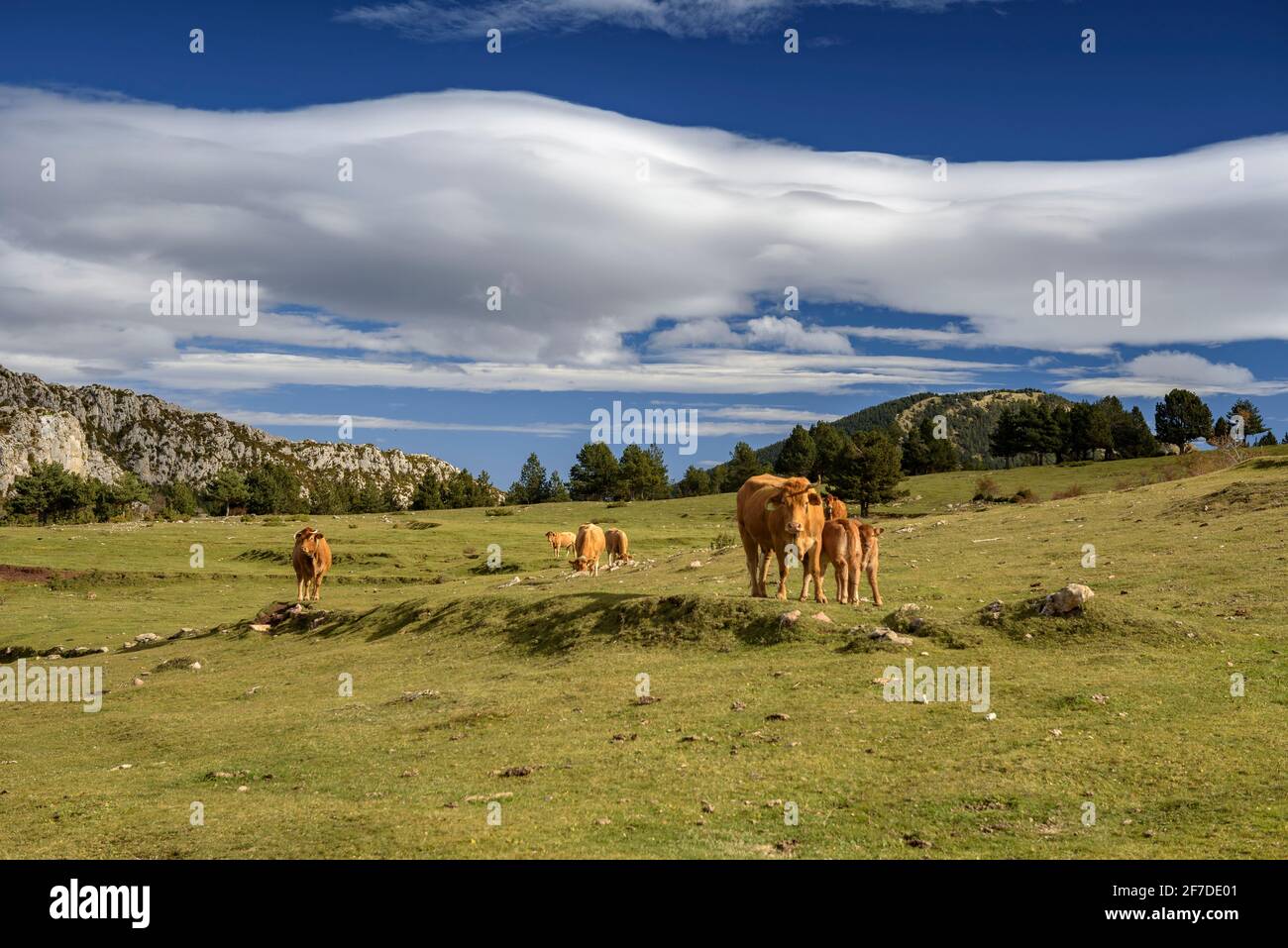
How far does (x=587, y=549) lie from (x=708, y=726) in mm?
27337

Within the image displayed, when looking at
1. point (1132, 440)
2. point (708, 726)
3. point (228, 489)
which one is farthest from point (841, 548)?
point (1132, 440)

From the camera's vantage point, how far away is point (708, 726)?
15.0 metres

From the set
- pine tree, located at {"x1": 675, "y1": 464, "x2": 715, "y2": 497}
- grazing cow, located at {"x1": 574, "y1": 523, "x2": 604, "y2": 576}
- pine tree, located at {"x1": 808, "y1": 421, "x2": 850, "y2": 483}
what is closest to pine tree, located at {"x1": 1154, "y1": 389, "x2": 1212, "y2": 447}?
pine tree, located at {"x1": 808, "y1": 421, "x2": 850, "y2": 483}

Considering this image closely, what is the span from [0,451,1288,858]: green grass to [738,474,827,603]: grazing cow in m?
1.41

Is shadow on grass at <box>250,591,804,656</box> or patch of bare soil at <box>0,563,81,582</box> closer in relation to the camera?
shadow on grass at <box>250,591,804,656</box>

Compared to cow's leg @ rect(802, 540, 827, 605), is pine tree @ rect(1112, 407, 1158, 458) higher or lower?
higher

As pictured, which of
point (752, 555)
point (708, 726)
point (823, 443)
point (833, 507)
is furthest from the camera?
point (823, 443)

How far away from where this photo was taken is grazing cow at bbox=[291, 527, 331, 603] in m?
39.6

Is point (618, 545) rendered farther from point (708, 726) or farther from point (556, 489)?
point (556, 489)

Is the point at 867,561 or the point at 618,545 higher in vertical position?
the point at 867,561

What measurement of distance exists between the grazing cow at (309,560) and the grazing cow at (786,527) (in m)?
22.6

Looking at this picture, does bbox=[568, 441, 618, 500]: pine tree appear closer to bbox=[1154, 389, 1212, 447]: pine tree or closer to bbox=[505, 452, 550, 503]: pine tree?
bbox=[505, 452, 550, 503]: pine tree

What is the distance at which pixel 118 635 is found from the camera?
3516cm
